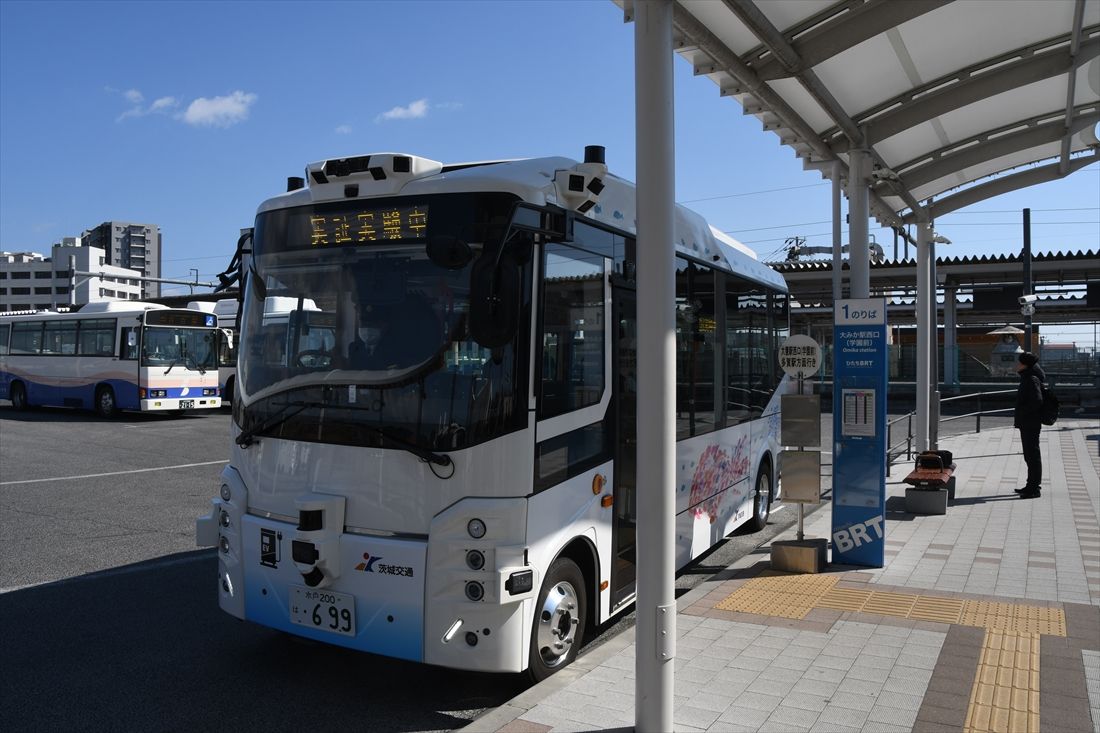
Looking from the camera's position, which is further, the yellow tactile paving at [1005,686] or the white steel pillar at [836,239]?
the white steel pillar at [836,239]

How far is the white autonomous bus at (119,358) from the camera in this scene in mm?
24312

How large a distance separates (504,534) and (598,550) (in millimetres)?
1144

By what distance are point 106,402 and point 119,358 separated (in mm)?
1605

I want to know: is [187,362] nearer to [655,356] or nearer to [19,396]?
[19,396]

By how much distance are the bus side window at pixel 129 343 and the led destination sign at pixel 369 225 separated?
2156cm

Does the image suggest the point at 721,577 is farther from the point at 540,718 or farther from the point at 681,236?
the point at 540,718

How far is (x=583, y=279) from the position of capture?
552 cm

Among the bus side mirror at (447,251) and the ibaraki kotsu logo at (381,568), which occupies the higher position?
the bus side mirror at (447,251)

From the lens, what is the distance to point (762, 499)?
33.5 ft

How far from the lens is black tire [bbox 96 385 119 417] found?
25.0 meters

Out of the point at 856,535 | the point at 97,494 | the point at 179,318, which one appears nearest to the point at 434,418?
the point at 856,535

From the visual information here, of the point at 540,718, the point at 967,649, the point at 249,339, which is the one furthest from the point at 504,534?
the point at 967,649

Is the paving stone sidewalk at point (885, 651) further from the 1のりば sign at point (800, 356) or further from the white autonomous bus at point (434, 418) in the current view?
the 1のりば sign at point (800, 356)

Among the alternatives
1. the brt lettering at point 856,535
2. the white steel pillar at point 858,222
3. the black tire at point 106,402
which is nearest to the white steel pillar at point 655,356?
the brt lettering at point 856,535
